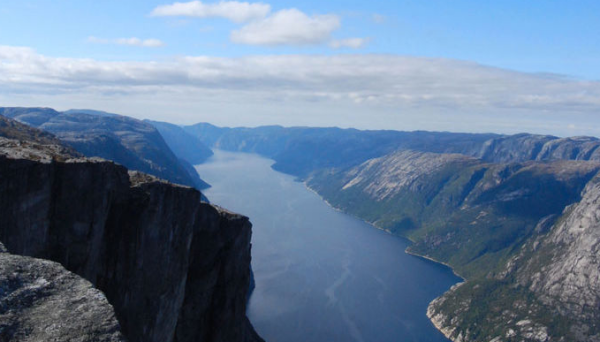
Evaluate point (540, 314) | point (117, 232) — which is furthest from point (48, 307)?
point (540, 314)

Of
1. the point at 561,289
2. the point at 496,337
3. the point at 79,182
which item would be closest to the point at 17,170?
the point at 79,182

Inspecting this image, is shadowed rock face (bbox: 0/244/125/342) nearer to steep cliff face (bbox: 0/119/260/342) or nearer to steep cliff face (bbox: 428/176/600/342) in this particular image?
steep cliff face (bbox: 0/119/260/342)

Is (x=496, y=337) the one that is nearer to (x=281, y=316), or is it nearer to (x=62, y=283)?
(x=281, y=316)

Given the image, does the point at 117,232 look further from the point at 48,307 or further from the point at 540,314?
the point at 540,314

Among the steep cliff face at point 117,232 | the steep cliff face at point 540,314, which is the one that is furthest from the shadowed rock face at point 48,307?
the steep cliff face at point 540,314

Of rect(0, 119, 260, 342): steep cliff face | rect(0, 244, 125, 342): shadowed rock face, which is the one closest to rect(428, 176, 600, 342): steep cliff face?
rect(0, 119, 260, 342): steep cliff face
